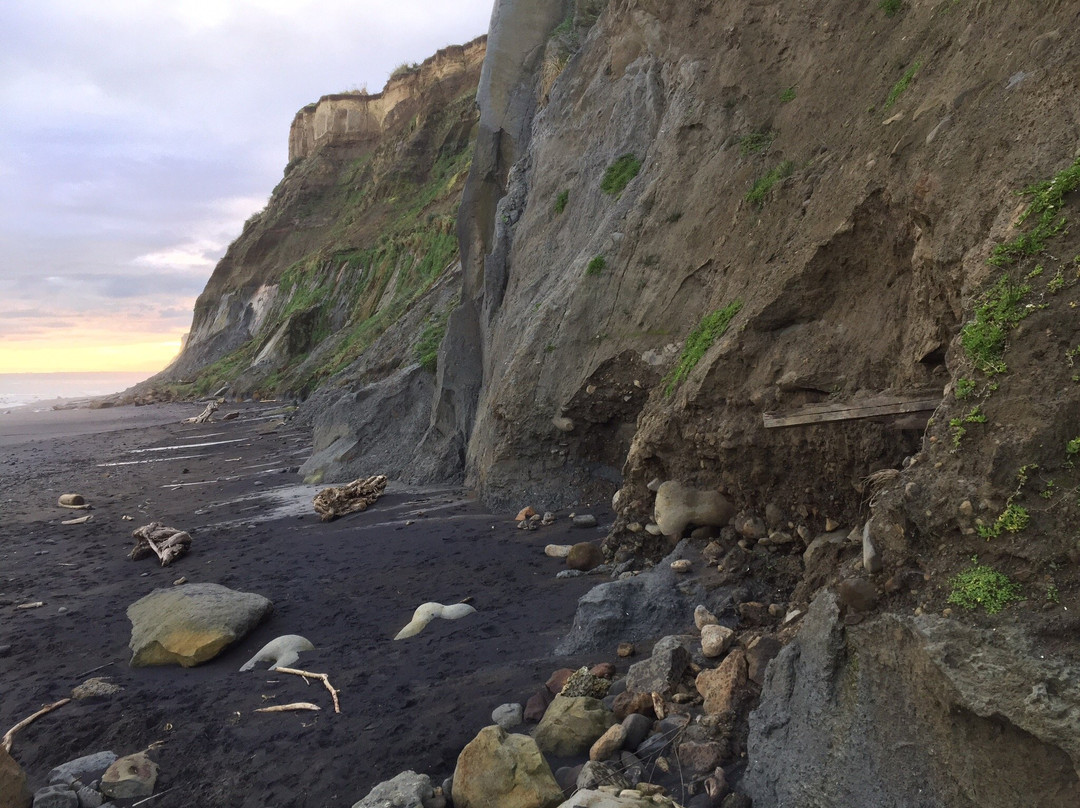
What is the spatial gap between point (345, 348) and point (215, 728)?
24.7 metres

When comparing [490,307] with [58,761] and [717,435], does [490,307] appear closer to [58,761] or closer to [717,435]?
[717,435]

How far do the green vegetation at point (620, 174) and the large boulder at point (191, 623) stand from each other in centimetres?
658

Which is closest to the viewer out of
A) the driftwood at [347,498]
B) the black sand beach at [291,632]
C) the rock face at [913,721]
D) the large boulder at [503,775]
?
the rock face at [913,721]

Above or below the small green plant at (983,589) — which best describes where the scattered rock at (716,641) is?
below

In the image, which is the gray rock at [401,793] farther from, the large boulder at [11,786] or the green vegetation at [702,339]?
the green vegetation at [702,339]

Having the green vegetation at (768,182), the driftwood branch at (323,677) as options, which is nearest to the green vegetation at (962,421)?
the driftwood branch at (323,677)

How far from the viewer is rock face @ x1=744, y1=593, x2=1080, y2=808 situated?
214cm

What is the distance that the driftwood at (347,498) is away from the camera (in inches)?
368

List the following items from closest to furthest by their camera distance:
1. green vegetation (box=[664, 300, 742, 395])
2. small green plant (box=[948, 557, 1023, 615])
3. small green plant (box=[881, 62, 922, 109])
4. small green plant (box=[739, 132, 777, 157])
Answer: small green plant (box=[948, 557, 1023, 615])
small green plant (box=[881, 62, 922, 109])
green vegetation (box=[664, 300, 742, 395])
small green plant (box=[739, 132, 777, 157])

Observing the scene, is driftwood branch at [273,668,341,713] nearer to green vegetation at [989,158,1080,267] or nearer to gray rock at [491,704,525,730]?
gray rock at [491,704,525,730]

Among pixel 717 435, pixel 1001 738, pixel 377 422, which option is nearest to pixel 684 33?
pixel 717 435

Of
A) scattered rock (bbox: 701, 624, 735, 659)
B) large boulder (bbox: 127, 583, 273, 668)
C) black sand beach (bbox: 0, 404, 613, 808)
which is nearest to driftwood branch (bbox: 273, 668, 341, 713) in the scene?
black sand beach (bbox: 0, 404, 613, 808)

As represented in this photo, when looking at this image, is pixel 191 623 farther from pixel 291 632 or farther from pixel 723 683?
pixel 723 683

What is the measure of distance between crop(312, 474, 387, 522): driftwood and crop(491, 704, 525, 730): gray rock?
19.6 ft
